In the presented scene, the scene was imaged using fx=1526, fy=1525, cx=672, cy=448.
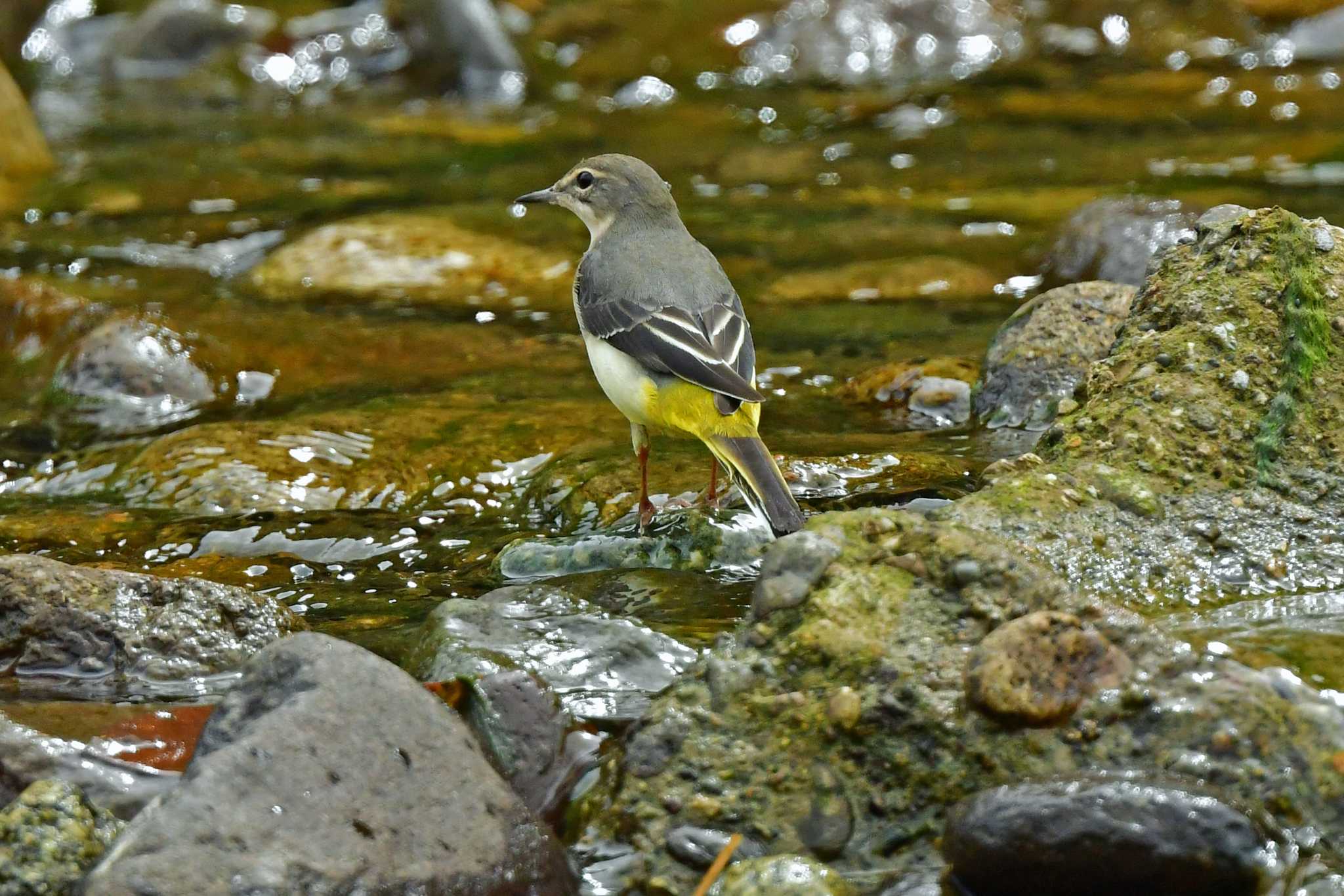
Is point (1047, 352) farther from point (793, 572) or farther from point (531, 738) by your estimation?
point (531, 738)

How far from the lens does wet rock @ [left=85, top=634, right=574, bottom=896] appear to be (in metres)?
3.69

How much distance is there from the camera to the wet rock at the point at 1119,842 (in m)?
3.68

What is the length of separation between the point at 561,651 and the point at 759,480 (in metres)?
1.09

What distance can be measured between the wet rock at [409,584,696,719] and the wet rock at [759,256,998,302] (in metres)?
5.30

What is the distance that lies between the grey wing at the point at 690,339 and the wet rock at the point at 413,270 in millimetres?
3570

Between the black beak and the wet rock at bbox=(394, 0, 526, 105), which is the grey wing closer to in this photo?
the black beak

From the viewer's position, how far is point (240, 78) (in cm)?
1759

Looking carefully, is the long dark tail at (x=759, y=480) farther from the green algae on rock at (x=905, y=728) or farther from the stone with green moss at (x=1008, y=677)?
the green algae on rock at (x=905, y=728)

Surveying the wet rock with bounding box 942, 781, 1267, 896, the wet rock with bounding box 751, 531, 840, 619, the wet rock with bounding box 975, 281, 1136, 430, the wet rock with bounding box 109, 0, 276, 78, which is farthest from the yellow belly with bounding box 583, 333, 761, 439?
the wet rock with bounding box 109, 0, 276, 78

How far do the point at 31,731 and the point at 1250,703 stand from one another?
3380 mm

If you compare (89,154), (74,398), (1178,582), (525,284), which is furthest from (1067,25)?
(1178,582)

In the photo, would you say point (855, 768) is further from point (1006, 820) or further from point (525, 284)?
point (525, 284)

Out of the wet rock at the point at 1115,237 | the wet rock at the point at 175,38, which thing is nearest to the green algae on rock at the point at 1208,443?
the wet rock at the point at 1115,237

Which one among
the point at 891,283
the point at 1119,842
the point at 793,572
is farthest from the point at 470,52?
the point at 1119,842
